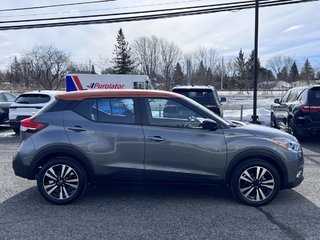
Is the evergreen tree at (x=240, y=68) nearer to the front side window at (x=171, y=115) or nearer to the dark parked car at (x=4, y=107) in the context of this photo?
the dark parked car at (x=4, y=107)

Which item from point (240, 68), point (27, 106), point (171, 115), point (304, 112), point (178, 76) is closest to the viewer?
point (171, 115)

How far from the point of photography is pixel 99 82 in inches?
868

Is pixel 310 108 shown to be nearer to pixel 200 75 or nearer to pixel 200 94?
pixel 200 94

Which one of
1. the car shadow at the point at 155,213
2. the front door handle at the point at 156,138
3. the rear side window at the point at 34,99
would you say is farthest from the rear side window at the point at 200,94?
the front door handle at the point at 156,138

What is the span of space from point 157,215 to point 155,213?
0.08m

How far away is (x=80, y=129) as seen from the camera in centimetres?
475

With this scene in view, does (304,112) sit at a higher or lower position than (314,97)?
lower

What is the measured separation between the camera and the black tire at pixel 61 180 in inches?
187

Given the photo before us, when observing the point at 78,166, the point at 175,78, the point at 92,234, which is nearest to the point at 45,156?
the point at 78,166

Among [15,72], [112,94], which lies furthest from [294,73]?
[112,94]

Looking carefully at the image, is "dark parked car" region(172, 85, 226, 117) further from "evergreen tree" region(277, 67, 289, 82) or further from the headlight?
"evergreen tree" region(277, 67, 289, 82)

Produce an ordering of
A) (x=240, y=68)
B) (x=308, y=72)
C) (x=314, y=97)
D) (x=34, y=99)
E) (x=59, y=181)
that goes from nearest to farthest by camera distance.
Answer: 1. (x=59, y=181)
2. (x=314, y=97)
3. (x=34, y=99)
4. (x=308, y=72)
5. (x=240, y=68)

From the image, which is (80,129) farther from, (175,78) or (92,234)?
(175,78)

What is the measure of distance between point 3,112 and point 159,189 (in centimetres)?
1043
